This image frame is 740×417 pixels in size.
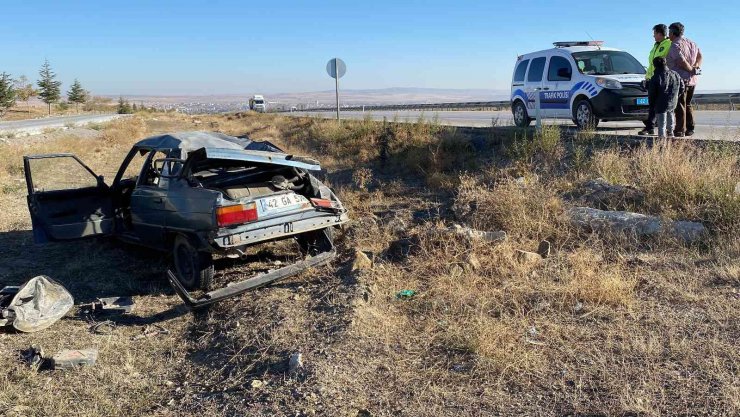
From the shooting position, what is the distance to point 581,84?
472 inches

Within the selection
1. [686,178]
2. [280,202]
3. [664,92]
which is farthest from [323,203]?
[664,92]

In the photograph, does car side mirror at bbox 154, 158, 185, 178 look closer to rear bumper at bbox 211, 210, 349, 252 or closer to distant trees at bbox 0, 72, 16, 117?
rear bumper at bbox 211, 210, 349, 252

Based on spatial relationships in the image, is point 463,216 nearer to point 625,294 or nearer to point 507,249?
point 507,249

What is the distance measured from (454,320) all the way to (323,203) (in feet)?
6.91

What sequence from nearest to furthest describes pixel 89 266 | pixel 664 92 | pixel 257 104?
pixel 89 266 → pixel 664 92 → pixel 257 104

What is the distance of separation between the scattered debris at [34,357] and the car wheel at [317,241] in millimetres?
2815

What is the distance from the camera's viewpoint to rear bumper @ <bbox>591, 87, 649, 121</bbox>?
11.2 metres

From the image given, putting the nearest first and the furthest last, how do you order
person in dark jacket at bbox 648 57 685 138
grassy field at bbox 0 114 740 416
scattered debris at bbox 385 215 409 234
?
1. grassy field at bbox 0 114 740 416
2. scattered debris at bbox 385 215 409 234
3. person in dark jacket at bbox 648 57 685 138

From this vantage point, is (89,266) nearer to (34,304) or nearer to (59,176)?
(34,304)

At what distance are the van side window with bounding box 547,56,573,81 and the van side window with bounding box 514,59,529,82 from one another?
1007 mm

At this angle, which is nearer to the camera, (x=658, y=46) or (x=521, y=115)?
(x=658, y=46)

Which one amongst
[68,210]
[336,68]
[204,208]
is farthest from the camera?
[336,68]

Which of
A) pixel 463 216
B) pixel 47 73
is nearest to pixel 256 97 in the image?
pixel 47 73

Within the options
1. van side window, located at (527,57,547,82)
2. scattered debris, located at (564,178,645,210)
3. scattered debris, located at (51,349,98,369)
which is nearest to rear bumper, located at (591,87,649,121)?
van side window, located at (527,57,547,82)
